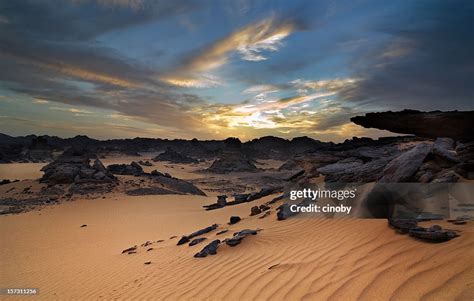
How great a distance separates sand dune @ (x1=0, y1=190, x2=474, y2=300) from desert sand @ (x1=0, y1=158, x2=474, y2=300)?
0.04 feet

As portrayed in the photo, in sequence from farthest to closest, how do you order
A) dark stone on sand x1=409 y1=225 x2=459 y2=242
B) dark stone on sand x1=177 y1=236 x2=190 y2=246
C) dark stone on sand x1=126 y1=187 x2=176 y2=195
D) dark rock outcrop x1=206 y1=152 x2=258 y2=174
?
1. dark rock outcrop x1=206 y1=152 x2=258 y2=174
2. dark stone on sand x1=126 y1=187 x2=176 y2=195
3. dark stone on sand x1=177 y1=236 x2=190 y2=246
4. dark stone on sand x1=409 y1=225 x2=459 y2=242

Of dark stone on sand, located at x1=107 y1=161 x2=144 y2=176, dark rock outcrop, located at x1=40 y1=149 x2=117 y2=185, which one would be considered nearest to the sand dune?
dark rock outcrop, located at x1=40 y1=149 x2=117 y2=185

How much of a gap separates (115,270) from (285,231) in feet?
12.8

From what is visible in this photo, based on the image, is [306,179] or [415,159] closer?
[415,159]

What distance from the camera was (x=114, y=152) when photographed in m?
68.2

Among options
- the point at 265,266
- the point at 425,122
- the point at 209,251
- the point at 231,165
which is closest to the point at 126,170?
the point at 209,251

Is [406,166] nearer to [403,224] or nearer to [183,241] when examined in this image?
[403,224]

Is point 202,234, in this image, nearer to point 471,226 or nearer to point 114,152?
point 471,226

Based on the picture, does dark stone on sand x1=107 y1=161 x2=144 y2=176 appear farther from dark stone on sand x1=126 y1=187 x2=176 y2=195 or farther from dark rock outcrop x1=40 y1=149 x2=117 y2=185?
dark stone on sand x1=126 y1=187 x2=176 y2=195

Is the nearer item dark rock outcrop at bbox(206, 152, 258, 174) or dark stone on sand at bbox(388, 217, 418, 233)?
dark stone on sand at bbox(388, 217, 418, 233)

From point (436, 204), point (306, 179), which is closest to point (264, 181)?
point (306, 179)

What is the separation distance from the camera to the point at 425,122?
7.92 meters

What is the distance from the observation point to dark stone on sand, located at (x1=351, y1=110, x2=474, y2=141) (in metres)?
7.39

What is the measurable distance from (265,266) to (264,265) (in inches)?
2.2
